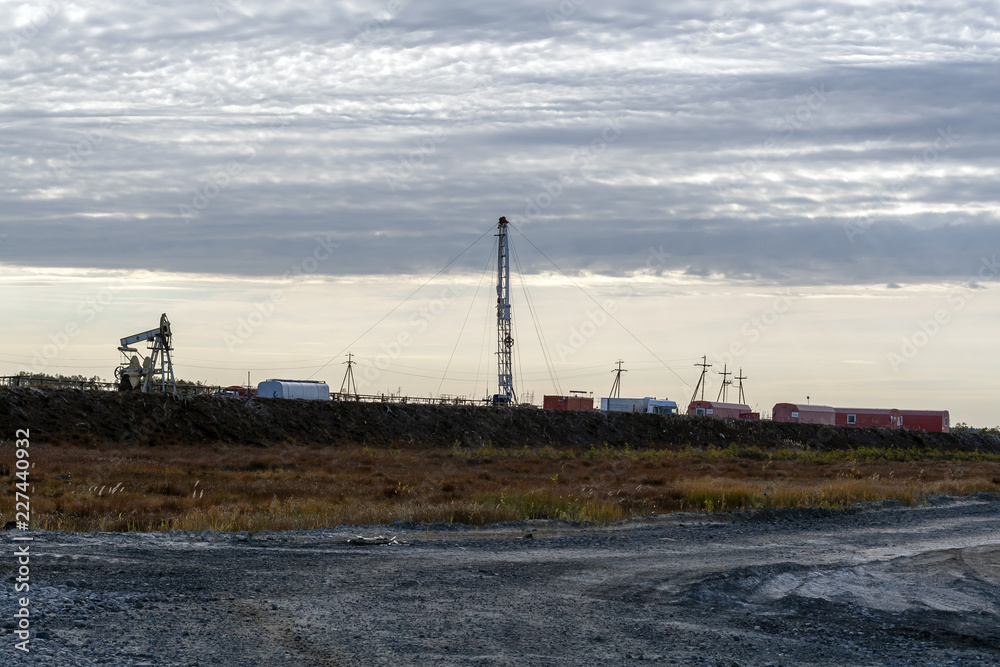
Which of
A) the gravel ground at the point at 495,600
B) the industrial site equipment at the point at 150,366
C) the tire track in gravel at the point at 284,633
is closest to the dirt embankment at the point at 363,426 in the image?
the industrial site equipment at the point at 150,366

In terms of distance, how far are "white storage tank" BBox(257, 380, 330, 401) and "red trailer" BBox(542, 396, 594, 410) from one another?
25842mm

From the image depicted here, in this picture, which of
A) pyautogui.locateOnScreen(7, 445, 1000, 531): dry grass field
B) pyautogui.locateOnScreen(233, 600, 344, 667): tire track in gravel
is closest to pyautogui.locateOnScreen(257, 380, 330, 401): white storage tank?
pyautogui.locateOnScreen(7, 445, 1000, 531): dry grass field

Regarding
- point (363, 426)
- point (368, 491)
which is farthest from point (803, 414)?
point (368, 491)

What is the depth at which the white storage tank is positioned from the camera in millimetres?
67250

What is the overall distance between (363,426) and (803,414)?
2146 inches

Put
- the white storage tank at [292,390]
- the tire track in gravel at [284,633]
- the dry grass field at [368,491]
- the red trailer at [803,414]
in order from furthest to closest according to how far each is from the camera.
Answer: the red trailer at [803,414] → the white storage tank at [292,390] → the dry grass field at [368,491] → the tire track in gravel at [284,633]

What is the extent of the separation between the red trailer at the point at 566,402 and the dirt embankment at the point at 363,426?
1260 cm

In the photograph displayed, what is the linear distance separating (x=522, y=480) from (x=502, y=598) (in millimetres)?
20270

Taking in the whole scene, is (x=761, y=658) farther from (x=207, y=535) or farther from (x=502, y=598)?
(x=207, y=535)

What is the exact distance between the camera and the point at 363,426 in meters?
61.2

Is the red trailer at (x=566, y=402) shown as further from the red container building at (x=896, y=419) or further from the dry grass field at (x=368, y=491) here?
the dry grass field at (x=368, y=491)

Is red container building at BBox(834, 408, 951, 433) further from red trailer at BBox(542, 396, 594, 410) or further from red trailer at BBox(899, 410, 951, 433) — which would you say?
red trailer at BBox(542, 396, 594, 410)

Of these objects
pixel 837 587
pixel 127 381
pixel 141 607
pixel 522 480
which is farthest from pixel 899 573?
pixel 127 381

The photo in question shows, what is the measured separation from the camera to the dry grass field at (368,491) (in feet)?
55.1
